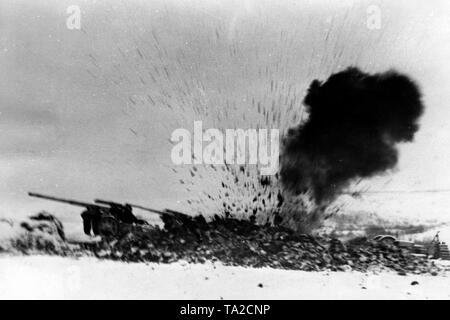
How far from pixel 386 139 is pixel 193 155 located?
2.46 metres

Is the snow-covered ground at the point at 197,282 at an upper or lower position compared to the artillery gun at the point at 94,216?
lower

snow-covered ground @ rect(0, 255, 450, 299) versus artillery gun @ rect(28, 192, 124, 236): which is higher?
artillery gun @ rect(28, 192, 124, 236)

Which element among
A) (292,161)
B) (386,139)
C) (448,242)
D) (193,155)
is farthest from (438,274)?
(193,155)

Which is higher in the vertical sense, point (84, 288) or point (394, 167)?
point (394, 167)

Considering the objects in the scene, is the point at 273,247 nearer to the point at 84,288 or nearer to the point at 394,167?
the point at 394,167

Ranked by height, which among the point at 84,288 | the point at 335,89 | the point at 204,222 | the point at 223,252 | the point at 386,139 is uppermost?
the point at 335,89

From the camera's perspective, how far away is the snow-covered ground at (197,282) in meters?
5.52

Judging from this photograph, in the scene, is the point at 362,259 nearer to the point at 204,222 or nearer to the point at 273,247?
the point at 273,247

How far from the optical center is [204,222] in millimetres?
5891

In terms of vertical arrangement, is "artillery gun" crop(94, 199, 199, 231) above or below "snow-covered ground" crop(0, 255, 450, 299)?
above

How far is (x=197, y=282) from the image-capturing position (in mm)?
5609

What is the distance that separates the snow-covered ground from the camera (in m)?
5.52

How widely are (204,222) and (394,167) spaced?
96.1 inches

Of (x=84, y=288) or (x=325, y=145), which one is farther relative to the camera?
(x=325, y=145)
